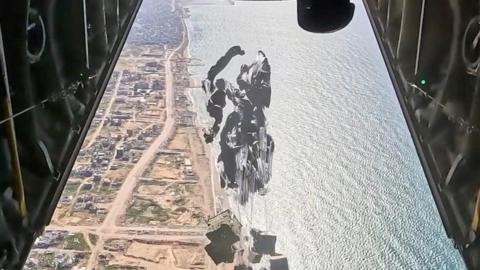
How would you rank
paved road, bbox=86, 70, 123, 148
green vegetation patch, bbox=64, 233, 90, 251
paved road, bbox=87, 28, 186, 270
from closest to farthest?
green vegetation patch, bbox=64, 233, 90, 251
paved road, bbox=87, 28, 186, 270
paved road, bbox=86, 70, 123, 148

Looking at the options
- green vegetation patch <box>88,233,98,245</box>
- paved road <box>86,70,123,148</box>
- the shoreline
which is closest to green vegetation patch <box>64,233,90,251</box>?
green vegetation patch <box>88,233,98,245</box>

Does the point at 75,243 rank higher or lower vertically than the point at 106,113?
lower

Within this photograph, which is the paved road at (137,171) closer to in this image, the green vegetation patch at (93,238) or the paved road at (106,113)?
the green vegetation patch at (93,238)

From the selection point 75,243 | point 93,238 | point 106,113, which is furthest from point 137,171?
point 75,243

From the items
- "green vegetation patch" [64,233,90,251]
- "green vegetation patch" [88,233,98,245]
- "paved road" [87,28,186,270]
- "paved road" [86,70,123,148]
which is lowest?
"green vegetation patch" [88,233,98,245]

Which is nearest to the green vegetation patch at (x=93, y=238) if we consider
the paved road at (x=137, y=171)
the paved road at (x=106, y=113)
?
the paved road at (x=137, y=171)

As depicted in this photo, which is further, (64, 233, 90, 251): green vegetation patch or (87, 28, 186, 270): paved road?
(87, 28, 186, 270): paved road

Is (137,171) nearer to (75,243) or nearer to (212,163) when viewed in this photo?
(212,163)

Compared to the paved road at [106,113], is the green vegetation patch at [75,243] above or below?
below

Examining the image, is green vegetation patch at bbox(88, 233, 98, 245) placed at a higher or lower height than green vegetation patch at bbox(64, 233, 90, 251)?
lower

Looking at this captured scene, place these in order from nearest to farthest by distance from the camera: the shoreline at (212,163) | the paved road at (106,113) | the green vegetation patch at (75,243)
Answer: the green vegetation patch at (75,243)
the paved road at (106,113)
the shoreline at (212,163)

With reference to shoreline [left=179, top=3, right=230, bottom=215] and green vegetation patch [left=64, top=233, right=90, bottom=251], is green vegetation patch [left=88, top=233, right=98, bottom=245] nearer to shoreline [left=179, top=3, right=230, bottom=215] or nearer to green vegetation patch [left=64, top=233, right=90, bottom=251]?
green vegetation patch [left=64, top=233, right=90, bottom=251]
